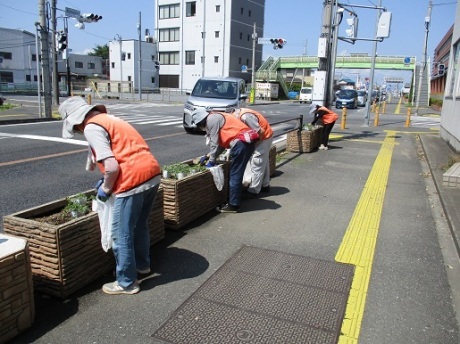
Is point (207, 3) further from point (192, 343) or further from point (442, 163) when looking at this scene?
point (192, 343)

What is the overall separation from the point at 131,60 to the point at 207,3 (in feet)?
44.1

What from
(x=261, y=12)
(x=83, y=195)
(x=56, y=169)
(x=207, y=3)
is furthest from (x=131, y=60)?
(x=83, y=195)

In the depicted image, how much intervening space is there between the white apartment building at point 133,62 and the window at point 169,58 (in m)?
1.17

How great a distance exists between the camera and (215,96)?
48.8 feet

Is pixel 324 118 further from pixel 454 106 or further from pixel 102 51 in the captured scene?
pixel 102 51

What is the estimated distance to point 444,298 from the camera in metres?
3.48

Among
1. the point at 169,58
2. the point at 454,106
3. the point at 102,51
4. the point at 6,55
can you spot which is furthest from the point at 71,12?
the point at 102,51

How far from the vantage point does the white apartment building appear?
187ft

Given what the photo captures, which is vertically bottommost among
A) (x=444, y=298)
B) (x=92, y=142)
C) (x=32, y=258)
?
(x=444, y=298)

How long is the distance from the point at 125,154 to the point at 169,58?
58487 mm

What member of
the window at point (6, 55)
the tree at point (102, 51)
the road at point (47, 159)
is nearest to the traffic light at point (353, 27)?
the road at point (47, 159)

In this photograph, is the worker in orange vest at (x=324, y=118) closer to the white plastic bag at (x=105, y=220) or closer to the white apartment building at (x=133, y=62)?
the white plastic bag at (x=105, y=220)

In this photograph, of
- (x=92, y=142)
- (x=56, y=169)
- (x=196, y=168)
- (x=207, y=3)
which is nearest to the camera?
(x=92, y=142)

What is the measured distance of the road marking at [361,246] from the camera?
3.10 metres
